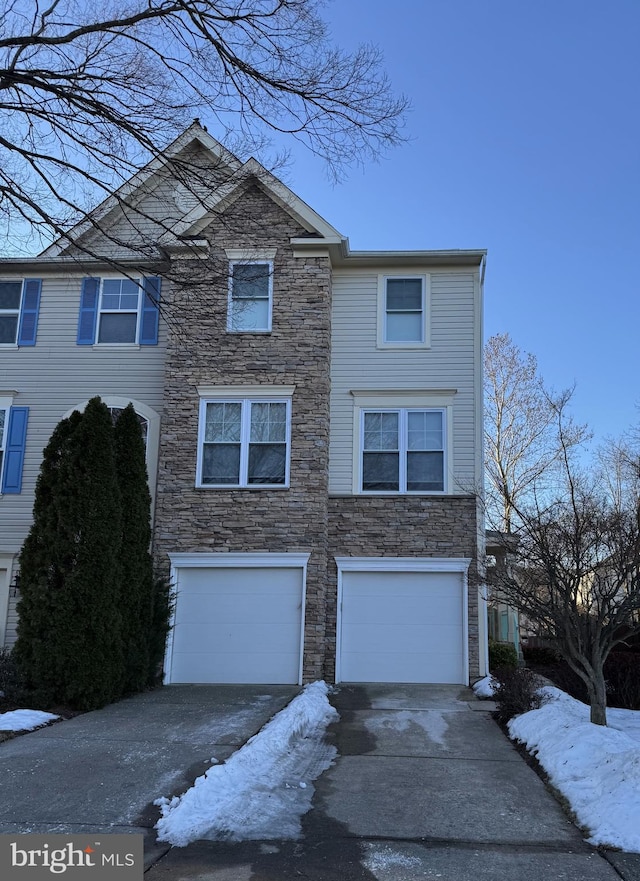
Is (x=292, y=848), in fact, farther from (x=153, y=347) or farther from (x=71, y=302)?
(x=71, y=302)

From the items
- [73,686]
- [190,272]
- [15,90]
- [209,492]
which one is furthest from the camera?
[209,492]

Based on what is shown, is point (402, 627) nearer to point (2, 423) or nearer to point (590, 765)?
point (590, 765)

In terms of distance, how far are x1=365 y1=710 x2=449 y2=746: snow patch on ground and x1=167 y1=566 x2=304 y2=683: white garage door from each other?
103 inches

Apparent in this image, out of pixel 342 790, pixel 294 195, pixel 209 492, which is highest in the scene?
pixel 294 195

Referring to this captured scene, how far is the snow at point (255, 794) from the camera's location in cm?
573

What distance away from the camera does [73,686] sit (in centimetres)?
1073

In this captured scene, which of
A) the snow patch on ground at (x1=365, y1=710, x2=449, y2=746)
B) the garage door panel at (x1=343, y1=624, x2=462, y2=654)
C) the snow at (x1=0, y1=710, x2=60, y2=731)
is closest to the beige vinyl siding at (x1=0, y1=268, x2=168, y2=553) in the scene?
the snow at (x1=0, y1=710, x2=60, y2=731)

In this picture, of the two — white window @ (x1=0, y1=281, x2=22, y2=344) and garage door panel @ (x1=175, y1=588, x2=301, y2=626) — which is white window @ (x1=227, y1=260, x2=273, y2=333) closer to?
white window @ (x1=0, y1=281, x2=22, y2=344)

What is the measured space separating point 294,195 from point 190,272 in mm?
6669

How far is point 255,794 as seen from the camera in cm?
655

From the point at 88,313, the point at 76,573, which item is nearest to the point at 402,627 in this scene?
the point at 76,573

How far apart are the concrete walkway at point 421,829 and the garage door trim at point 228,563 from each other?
4.32 metres

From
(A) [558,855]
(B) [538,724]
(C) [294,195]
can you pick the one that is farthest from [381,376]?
(A) [558,855]

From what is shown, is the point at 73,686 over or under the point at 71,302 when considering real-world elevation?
under
